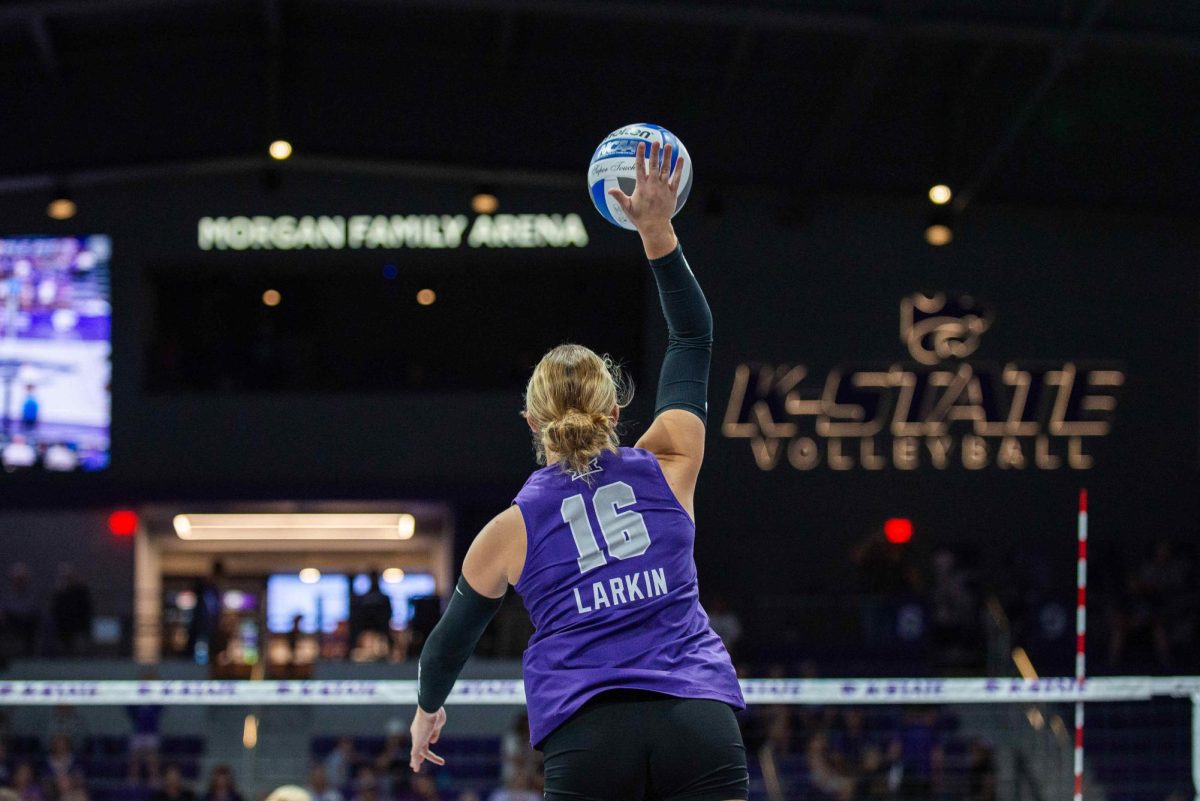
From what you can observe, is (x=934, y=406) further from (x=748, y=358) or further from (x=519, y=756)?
(x=519, y=756)

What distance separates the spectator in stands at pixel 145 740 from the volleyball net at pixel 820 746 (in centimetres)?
17

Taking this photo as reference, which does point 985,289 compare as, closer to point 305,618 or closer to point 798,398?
point 798,398

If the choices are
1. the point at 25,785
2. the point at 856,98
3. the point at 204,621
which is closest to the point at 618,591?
the point at 25,785

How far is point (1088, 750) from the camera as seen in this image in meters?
16.8

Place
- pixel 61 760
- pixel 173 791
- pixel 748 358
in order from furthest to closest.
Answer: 1. pixel 748 358
2. pixel 61 760
3. pixel 173 791

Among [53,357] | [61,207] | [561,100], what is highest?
[561,100]

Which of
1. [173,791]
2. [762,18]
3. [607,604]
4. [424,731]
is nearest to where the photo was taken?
[607,604]

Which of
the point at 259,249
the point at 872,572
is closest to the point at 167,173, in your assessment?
the point at 259,249

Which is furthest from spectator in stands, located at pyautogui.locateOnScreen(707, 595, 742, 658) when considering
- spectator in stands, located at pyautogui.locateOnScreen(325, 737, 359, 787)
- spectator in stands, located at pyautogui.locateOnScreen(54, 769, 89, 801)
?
spectator in stands, located at pyautogui.locateOnScreen(54, 769, 89, 801)

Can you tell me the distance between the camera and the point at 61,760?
47.3 ft

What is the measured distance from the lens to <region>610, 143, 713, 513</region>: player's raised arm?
3322mm

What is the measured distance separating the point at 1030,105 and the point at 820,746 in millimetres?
7624

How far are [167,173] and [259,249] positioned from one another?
1.64 meters

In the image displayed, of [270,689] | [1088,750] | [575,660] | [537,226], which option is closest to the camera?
[575,660]
